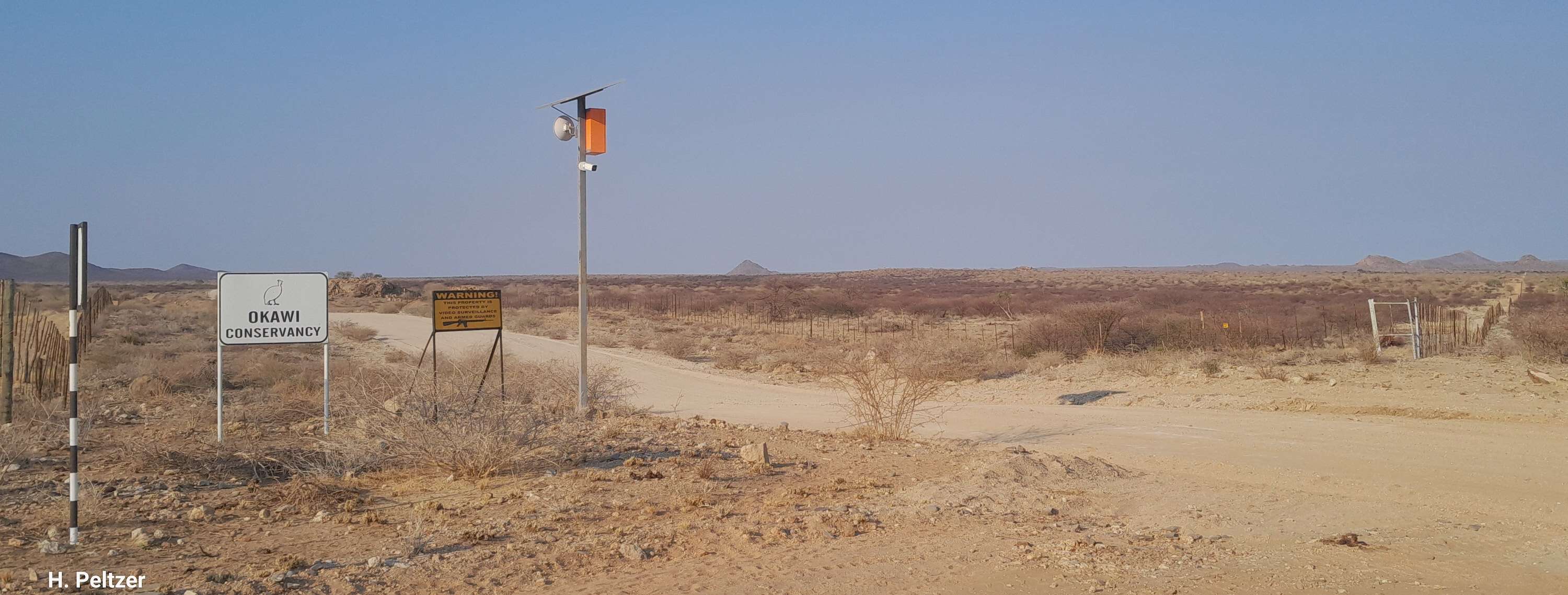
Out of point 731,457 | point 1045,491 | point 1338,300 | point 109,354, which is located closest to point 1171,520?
point 1045,491

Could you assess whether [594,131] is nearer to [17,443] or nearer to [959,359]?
[17,443]

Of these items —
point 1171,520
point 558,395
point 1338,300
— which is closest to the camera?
point 1171,520

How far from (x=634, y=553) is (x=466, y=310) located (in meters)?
7.84

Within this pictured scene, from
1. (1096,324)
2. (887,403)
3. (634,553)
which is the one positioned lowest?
(634,553)

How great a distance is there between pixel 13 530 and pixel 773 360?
18097 mm

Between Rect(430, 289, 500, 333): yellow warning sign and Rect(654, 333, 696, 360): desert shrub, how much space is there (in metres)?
13.1

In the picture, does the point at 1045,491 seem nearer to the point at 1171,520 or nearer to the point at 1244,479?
the point at 1171,520

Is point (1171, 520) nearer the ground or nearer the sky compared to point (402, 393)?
nearer the ground

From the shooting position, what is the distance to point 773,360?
2378 cm

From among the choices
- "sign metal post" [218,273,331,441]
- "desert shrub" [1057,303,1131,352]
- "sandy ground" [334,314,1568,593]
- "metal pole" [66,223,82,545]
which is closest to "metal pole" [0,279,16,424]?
"sign metal post" [218,273,331,441]

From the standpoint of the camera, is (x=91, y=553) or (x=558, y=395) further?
(x=558, y=395)

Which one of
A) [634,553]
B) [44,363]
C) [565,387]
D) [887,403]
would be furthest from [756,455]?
[44,363]

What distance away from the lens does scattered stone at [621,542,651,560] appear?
601 centimetres

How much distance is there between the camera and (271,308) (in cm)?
1038
